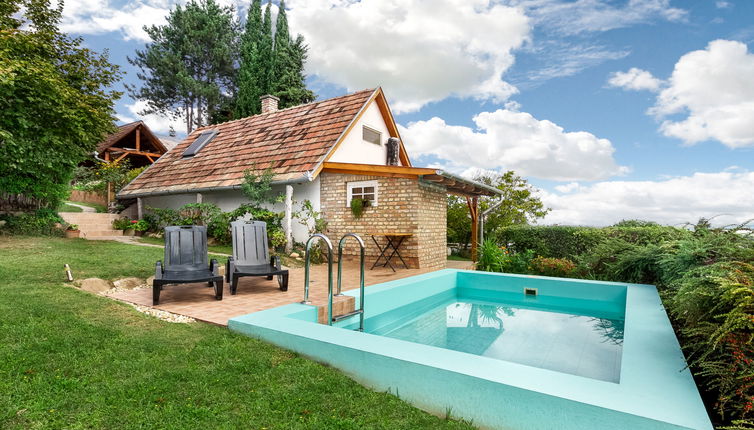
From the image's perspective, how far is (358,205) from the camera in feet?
35.5

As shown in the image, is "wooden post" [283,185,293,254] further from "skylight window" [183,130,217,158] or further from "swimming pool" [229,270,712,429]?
"skylight window" [183,130,217,158]

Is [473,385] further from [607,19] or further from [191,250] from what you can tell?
[607,19]

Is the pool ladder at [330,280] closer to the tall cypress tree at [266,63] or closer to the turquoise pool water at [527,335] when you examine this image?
the turquoise pool water at [527,335]

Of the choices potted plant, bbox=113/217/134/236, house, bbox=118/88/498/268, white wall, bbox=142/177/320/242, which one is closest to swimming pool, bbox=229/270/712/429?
house, bbox=118/88/498/268

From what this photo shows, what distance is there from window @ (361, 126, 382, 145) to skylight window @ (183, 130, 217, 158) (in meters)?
6.85

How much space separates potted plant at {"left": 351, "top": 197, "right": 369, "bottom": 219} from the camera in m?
10.8

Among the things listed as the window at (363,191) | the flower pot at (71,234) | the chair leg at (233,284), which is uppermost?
the window at (363,191)

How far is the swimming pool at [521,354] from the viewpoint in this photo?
2.40m

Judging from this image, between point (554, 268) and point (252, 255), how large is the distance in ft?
24.2

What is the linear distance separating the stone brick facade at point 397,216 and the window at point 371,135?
350 centimetres

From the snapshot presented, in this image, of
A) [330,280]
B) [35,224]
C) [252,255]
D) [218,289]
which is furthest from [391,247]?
[35,224]

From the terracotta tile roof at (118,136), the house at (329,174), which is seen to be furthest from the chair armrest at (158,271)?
the terracotta tile roof at (118,136)

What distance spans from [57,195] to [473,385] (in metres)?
14.6

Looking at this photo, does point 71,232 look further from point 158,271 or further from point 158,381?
point 158,381
